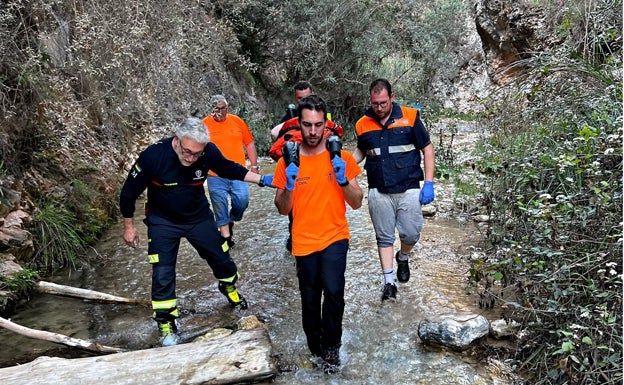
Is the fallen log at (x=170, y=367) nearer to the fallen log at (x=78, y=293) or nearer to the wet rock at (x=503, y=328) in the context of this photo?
the fallen log at (x=78, y=293)

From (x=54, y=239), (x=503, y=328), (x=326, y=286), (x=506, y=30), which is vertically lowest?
(x=503, y=328)

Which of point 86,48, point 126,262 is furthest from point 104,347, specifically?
point 86,48

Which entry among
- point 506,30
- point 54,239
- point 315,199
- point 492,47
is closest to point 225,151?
point 54,239

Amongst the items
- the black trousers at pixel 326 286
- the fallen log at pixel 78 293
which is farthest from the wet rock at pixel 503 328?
the fallen log at pixel 78 293

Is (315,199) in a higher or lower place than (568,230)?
higher

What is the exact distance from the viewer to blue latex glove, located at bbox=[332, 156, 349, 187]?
10.4ft

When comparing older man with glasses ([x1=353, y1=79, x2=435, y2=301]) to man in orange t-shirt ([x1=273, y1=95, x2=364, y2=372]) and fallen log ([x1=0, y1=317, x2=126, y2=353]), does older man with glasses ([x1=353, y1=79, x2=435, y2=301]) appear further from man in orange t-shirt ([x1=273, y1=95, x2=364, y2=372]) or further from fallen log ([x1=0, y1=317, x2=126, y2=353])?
fallen log ([x1=0, y1=317, x2=126, y2=353])

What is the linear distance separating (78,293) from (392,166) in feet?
11.0

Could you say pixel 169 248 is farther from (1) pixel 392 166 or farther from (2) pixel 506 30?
(2) pixel 506 30

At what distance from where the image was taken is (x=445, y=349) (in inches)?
149

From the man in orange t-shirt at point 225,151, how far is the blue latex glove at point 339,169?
8.73ft

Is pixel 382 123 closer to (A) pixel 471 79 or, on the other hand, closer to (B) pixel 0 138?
(B) pixel 0 138

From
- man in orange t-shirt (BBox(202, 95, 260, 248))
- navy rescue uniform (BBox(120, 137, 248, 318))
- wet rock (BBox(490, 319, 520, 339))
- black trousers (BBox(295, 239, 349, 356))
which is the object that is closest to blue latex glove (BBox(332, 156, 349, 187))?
black trousers (BBox(295, 239, 349, 356))

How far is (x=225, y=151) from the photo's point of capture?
5758 mm
